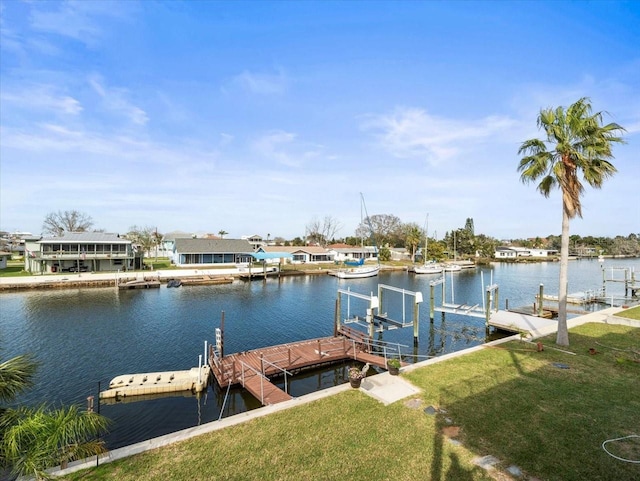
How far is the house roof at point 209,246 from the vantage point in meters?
61.2

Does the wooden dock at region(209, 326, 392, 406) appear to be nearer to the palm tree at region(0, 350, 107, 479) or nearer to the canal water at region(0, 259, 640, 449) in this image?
the canal water at region(0, 259, 640, 449)

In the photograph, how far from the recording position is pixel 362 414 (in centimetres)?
970

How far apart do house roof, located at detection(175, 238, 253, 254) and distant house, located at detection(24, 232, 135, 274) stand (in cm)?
979

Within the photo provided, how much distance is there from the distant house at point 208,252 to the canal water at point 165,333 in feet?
60.4

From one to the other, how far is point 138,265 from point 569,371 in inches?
2345

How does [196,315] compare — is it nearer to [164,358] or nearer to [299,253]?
[164,358]

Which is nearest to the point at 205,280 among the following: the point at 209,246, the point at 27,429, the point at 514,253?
the point at 209,246

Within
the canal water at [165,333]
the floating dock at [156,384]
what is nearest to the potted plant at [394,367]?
the canal water at [165,333]

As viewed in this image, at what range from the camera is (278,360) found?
17.3 m

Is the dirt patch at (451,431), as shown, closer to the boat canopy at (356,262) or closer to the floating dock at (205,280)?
the floating dock at (205,280)

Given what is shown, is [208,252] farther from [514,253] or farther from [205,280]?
[514,253]

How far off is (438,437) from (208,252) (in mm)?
59189

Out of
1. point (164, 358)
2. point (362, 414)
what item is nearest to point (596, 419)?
point (362, 414)

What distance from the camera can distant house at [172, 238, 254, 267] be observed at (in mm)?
61219
